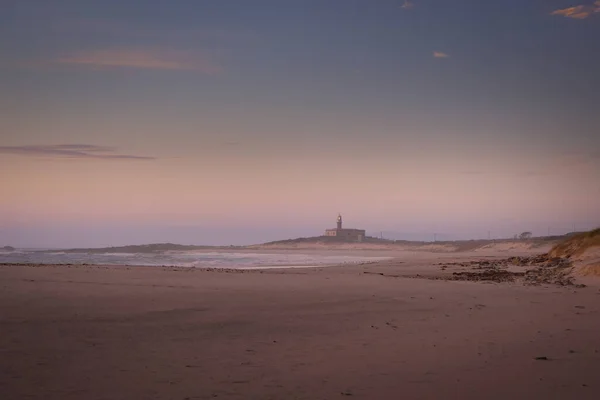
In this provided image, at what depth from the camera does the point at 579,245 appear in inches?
1118

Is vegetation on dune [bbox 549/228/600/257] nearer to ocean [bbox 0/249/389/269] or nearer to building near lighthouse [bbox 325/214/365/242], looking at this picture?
ocean [bbox 0/249/389/269]

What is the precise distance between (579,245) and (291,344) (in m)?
25.3

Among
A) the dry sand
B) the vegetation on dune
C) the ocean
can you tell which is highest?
the vegetation on dune

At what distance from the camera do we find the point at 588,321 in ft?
33.6

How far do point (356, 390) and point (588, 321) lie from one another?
21.5 feet

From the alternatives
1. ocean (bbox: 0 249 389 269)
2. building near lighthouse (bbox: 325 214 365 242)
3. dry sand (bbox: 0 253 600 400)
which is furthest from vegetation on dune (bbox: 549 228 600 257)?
building near lighthouse (bbox: 325 214 365 242)

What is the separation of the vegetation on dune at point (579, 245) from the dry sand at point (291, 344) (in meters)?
12.7

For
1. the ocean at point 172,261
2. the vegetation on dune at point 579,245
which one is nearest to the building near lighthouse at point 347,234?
the ocean at point 172,261

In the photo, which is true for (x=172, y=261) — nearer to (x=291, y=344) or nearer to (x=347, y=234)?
(x=291, y=344)

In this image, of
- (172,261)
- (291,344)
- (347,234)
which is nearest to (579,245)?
(291,344)

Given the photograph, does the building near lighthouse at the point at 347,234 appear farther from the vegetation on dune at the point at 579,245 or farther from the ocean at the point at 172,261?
the vegetation on dune at the point at 579,245

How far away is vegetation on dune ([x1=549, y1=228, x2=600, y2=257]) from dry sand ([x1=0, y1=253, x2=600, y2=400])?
12652 millimetres

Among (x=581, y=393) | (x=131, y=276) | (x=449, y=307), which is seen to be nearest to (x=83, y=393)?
(x=581, y=393)

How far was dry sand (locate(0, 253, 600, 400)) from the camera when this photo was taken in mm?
6086
